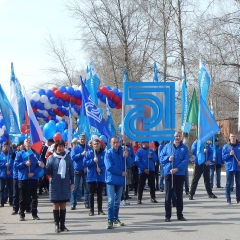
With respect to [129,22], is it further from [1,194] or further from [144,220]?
[144,220]

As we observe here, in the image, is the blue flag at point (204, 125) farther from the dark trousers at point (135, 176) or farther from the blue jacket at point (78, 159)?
the dark trousers at point (135, 176)

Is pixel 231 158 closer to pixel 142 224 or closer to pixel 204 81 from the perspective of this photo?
pixel 204 81

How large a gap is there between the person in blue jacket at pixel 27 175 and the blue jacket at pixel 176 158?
9.23ft

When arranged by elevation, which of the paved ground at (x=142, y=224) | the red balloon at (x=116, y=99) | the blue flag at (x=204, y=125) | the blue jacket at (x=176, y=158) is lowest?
the paved ground at (x=142, y=224)

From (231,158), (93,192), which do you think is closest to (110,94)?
(231,158)

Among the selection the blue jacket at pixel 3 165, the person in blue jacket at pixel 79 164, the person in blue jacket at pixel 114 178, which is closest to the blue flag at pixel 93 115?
the person in blue jacket at pixel 79 164

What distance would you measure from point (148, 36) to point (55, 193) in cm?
2505

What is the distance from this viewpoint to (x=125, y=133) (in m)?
10.6

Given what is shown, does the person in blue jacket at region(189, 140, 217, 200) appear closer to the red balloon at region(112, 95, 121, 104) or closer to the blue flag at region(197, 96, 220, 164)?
the blue flag at region(197, 96, 220, 164)

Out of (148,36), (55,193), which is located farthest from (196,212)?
(148,36)

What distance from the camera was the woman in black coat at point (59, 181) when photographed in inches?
392

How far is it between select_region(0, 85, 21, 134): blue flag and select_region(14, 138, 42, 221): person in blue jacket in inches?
25.0

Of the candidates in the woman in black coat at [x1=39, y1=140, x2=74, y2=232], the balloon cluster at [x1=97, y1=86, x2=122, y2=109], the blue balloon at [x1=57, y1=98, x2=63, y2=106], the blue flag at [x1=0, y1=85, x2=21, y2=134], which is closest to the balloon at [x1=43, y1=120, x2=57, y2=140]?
the blue balloon at [x1=57, y1=98, x2=63, y2=106]

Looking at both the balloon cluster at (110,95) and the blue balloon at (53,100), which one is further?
the balloon cluster at (110,95)
